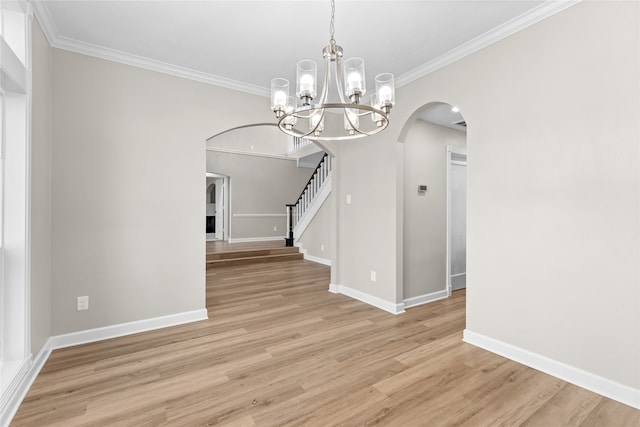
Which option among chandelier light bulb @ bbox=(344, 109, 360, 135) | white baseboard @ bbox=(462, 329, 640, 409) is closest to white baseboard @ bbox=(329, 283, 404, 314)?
white baseboard @ bbox=(462, 329, 640, 409)

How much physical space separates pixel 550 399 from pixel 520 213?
135 cm

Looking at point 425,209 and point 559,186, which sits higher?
point 559,186

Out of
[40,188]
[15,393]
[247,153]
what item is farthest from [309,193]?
[15,393]

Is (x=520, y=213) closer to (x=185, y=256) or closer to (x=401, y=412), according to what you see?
(x=401, y=412)

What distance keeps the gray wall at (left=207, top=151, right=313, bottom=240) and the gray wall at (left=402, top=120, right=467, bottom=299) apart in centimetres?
593

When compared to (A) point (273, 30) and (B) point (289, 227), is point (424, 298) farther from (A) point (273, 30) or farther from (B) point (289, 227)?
(B) point (289, 227)

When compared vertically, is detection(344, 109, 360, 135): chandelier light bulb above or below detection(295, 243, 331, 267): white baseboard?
above

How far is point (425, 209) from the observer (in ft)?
13.7

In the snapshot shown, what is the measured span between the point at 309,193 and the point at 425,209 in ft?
13.7

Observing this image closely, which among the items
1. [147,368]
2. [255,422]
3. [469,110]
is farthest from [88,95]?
[469,110]

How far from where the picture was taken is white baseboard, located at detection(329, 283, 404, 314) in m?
3.71

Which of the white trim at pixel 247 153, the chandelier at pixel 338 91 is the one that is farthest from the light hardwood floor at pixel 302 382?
the white trim at pixel 247 153

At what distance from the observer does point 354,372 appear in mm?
2350

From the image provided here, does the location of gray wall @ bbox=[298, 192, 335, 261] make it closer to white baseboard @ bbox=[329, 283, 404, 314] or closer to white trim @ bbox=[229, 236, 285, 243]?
white trim @ bbox=[229, 236, 285, 243]
